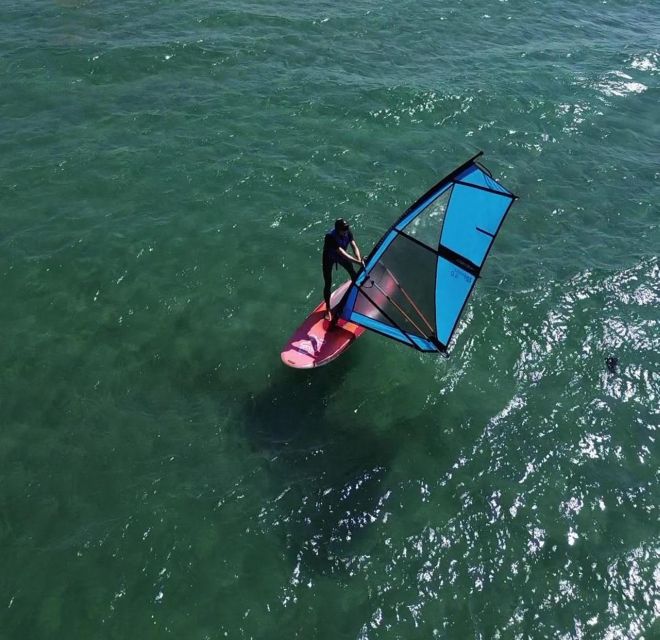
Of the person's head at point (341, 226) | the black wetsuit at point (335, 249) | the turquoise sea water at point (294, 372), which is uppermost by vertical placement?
the person's head at point (341, 226)

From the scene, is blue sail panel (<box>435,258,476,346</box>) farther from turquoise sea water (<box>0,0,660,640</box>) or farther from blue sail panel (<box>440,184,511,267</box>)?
turquoise sea water (<box>0,0,660,640</box>)

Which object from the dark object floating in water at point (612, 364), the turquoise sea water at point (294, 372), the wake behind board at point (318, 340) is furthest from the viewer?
the dark object floating in water at point (612, 364)

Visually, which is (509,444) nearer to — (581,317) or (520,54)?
(581,317)

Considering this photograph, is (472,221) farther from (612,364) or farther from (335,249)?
(612,364)

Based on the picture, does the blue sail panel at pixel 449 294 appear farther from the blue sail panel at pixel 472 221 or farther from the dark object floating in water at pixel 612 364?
the dark object floating in water at pixel 612 364

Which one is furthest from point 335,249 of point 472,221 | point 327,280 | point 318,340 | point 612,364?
point 612,364

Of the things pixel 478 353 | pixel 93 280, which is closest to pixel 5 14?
pixel 93 280

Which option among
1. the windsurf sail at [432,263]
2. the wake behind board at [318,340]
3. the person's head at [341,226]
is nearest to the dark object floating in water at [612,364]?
the windsurf sail at [432,263]

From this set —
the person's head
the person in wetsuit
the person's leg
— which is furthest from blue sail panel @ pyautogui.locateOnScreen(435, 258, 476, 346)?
the person's leg
